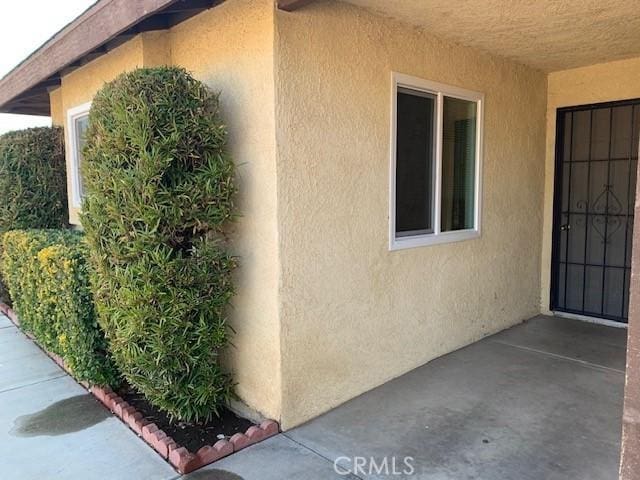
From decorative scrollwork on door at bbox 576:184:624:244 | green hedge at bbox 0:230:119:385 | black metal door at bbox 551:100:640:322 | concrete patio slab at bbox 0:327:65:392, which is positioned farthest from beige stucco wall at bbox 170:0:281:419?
decorative scrollwork on door at bbox 576:184:624:244

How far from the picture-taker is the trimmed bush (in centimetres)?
324

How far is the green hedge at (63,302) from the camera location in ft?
13.8

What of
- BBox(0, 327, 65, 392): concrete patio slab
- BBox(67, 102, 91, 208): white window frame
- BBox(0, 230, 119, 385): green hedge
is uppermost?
BBox(67, 102, 91, 208): white window frame

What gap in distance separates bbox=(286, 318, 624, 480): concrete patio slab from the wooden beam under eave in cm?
309

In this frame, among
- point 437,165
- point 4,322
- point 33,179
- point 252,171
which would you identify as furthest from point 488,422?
point 4,322

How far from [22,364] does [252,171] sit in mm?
3601

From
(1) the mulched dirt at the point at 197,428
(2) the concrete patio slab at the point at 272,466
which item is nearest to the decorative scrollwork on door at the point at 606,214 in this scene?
(2) the concrete patio slab at the point at 272,466

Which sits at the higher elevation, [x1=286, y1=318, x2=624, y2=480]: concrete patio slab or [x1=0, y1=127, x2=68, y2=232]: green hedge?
[x1=0, y1=127, x2=68, y2=232]: green hedge

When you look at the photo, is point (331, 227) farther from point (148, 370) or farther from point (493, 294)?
point (493, 294)

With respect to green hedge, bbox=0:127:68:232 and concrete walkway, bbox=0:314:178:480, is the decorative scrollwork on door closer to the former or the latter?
concrete walkway, bbox=0:314:178:480

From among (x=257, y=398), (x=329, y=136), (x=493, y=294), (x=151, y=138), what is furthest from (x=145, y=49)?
(x=493, y=294)

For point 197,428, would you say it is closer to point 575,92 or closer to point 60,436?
point 60,436

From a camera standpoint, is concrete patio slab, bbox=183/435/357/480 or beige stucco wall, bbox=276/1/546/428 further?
beige stucco wall, bbox=276/1/546/428

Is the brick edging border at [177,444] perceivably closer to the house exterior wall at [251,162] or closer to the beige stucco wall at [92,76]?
the house exterior wall at [251,162]
